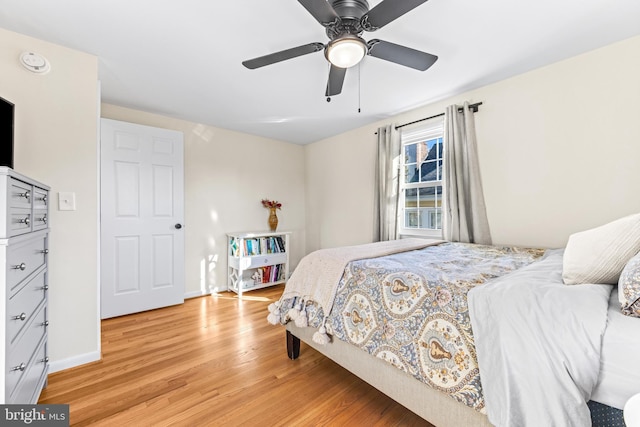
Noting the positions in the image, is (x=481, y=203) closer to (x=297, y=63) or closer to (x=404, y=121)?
(x=404, y=121)

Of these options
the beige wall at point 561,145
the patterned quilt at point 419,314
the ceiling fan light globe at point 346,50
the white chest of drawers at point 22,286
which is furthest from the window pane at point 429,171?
the white chest of drawers at point 22,286

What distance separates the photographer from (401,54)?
Answer: 1628 millimetres

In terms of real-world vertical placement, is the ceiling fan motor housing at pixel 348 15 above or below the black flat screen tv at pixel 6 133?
above

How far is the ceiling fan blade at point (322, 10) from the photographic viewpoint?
48.5 inches

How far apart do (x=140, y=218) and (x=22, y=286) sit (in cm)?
194

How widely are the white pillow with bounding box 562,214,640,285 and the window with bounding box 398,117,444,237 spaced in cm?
195

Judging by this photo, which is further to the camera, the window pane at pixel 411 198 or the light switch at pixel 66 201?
the window pane at pixel 411 198

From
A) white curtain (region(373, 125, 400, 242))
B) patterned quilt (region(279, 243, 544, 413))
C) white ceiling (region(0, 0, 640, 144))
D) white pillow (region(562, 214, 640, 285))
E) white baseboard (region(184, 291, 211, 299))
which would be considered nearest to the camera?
white pillow (region(562, 214, 640, 285))

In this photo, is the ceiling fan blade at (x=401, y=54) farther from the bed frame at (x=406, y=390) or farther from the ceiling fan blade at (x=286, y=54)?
the bed frame at (x=406, y=390)

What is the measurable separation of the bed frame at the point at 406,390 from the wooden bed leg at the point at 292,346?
0.30m

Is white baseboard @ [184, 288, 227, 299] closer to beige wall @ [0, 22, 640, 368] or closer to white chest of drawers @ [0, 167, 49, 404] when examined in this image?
beige wall @ [0, 22, 640, 368]

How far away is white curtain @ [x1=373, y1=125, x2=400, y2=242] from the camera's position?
10.6 ft

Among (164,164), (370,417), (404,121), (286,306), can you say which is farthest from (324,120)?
(370,417)

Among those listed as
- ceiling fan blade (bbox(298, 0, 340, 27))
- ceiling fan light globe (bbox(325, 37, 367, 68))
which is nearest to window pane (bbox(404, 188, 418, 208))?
ceiling fan light globe (bbox(325, 37, 367, 68))
